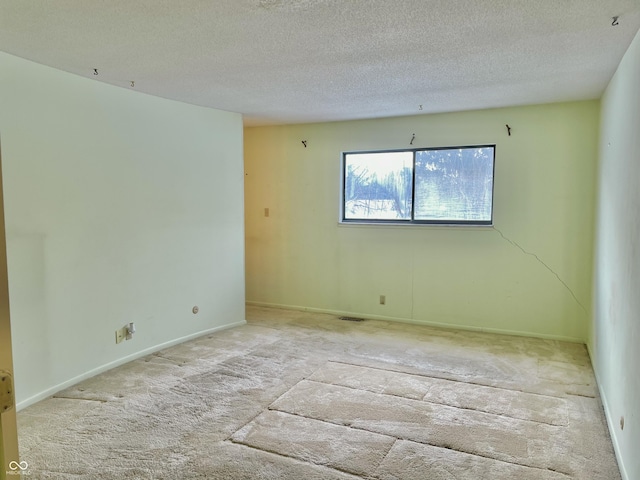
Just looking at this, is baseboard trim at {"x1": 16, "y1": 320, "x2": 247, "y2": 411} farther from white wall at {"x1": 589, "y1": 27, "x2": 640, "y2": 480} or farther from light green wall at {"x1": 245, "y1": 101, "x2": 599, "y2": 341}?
white wall at {"x1": 589, "y1": 27, "x2": 640, "y2": 480}

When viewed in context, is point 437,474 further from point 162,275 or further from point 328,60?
point 162,275

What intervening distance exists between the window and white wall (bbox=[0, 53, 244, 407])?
55.8 inches

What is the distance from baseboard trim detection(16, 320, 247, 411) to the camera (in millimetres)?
2922

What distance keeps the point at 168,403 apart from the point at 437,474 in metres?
1.75

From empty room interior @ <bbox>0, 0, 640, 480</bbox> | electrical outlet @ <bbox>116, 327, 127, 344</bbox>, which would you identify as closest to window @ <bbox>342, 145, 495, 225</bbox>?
empty room interior @ <bbox>0, 0, 640, 480</bbox>

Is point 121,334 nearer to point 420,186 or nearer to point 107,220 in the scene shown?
point 107,220

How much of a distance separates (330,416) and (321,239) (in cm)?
286

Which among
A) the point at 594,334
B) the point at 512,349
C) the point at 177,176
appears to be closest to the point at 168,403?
the point at 177,176

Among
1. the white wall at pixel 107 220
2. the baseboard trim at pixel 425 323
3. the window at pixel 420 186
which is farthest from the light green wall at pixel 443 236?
the white wall at pixel 107 220

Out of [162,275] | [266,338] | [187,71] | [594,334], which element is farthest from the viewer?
[266,338]

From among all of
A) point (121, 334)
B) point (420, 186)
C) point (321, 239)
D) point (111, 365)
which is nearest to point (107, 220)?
point (121, 334)

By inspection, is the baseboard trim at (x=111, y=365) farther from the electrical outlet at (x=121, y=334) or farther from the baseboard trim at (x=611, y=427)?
the baseboard trim at (x=611, y=427)

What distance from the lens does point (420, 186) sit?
4883 mm

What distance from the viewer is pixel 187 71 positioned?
3.09 metres
